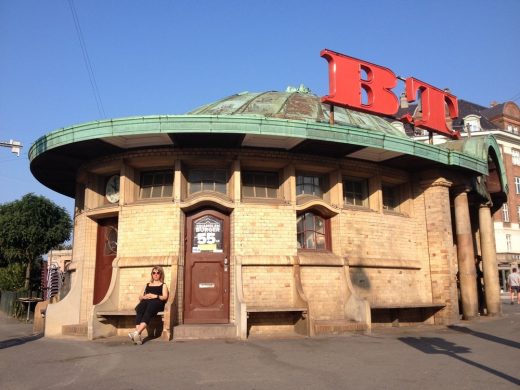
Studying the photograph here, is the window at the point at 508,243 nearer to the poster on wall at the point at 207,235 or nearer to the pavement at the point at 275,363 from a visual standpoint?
the pavement at the point at 275,363

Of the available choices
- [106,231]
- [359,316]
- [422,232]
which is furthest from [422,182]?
[106,231]

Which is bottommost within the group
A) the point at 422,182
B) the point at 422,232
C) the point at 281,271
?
the point at 281,271

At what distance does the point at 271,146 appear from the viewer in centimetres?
1147

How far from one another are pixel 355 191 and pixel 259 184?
2.92 m

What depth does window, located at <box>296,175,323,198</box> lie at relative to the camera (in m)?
Answer: 12.5

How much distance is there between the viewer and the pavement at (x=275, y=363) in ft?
19.5

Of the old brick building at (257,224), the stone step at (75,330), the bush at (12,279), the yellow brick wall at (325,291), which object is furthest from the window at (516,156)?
the stone step at (75,330)

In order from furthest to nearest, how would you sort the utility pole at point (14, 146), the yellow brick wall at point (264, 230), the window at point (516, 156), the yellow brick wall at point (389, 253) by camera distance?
the window at point (516, 156), the utility pole at point (14, 146), the yellow brick wall at point (389, 253), the yellow brick wall at point (264, 230)

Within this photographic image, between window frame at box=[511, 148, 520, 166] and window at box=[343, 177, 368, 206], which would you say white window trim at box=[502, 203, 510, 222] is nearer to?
window frame at box=[511, 148, 520, 166]

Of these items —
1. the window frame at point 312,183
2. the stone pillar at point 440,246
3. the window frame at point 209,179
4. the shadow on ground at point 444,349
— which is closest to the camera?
the shadow on ground at point 444,349

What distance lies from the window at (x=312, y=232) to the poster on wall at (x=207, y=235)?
6.68 feet

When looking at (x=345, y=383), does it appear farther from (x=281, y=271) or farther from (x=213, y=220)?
(x=213, y=220)

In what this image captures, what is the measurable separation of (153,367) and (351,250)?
6.55 metres

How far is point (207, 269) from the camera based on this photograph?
11.2 m
